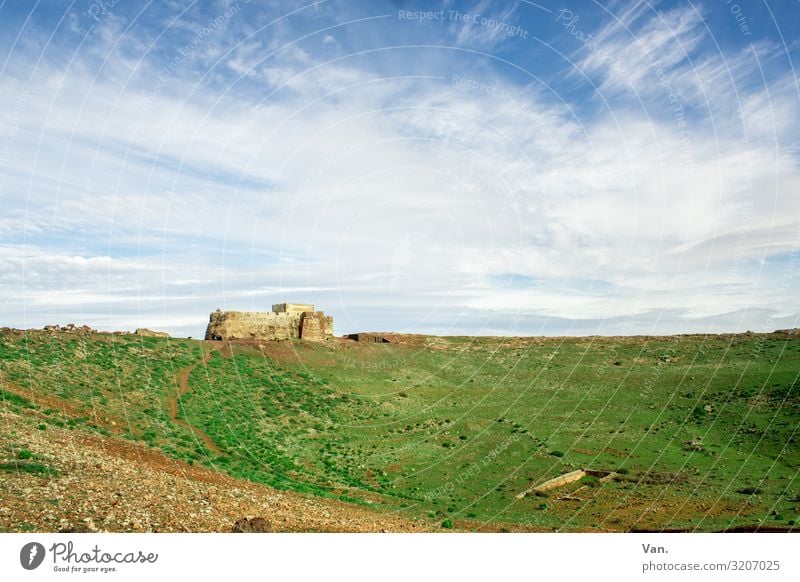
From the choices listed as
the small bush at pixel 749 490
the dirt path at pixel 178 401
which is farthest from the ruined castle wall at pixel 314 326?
the small bush at pixel 749 490

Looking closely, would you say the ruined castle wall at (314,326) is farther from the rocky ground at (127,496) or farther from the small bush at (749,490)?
the small bush at (749,490)

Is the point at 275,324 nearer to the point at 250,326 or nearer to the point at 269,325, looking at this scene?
the point at 269,325

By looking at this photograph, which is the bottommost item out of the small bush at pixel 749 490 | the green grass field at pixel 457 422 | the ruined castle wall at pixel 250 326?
the small bush at pixel 749 490

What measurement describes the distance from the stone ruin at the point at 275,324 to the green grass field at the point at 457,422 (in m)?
2.87

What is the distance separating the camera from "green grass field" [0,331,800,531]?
32594mm

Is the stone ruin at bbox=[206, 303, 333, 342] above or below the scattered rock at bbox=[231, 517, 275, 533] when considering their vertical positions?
above

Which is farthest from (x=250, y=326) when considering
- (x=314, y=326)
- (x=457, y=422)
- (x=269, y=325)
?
(x=457, y=422)

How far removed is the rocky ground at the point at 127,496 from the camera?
1576cm

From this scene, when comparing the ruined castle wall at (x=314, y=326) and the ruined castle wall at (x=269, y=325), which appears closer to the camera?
the ruined castle wall at (x=269, y=325)
